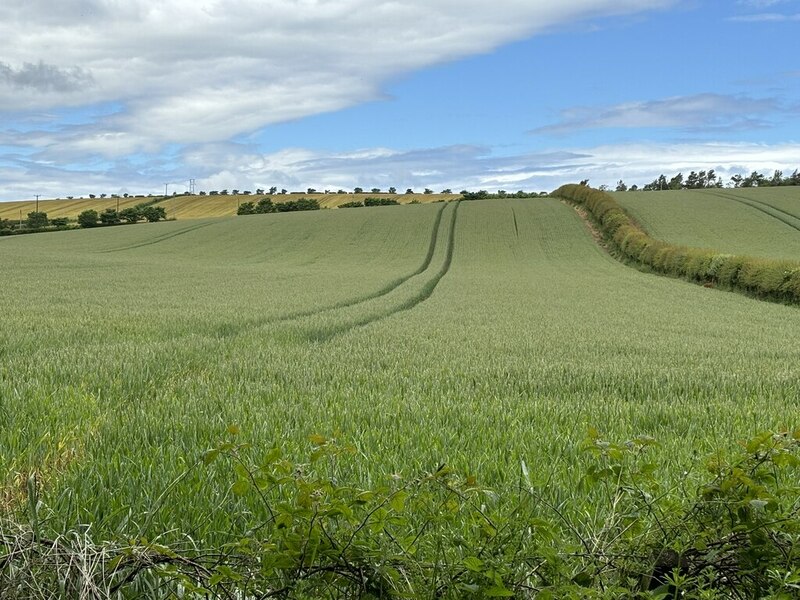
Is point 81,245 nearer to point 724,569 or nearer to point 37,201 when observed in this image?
point 724,569

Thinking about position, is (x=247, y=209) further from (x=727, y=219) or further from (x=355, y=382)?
(x=355, y=382)

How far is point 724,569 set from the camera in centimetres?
244

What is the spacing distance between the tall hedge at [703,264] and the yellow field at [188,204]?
61922 mm

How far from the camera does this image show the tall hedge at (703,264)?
87.5 ft

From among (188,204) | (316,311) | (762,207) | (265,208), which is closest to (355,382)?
(316,311)

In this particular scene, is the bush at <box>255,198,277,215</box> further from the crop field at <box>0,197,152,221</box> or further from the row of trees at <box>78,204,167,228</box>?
the crop field at <box>0,197,152,221</box>

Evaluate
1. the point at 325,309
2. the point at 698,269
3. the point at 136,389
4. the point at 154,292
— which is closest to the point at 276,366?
the point at 136,389

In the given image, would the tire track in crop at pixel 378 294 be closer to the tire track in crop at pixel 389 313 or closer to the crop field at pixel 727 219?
the tire track in crop at pixel 389 313

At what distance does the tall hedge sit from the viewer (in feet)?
87.5

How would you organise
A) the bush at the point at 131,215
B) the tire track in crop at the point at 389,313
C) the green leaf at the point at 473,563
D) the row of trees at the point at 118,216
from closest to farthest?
the green leaf at the point at 473,563 → the tire track in crop at the point at 389,313 → the row of trees at the point at 118,216 → the bush at the point at 131,215

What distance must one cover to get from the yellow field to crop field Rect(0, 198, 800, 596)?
97232 millimetres

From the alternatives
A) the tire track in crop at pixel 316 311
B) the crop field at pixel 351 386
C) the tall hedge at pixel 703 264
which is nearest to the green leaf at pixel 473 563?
the crop field at pixel 351 386

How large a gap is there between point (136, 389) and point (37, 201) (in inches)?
5818

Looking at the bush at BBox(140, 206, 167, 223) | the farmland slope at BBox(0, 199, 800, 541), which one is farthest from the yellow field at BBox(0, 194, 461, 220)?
the farmland slope at BBox(0, 199, 800, 541)
